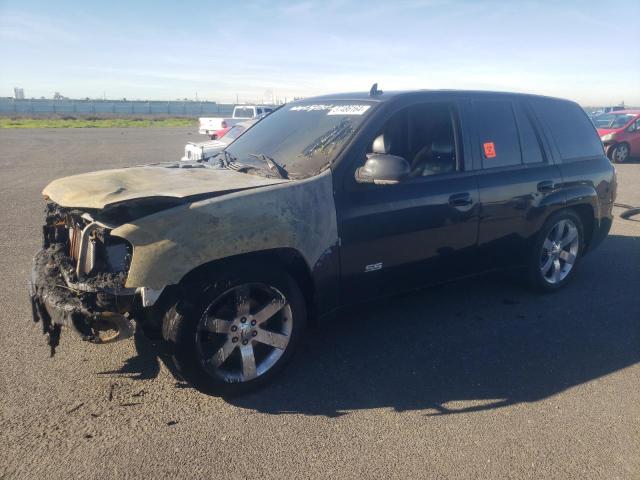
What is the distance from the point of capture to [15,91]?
11475cm

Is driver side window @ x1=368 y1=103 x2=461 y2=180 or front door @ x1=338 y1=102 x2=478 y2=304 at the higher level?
driver side window @ x1=368 y1=103 x2=461 y2=180

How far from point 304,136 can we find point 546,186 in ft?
7.64

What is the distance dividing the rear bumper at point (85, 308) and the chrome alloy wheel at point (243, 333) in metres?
0.45

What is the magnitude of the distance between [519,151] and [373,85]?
4.89ft

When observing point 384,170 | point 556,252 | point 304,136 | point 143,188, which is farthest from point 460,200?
point 143,188

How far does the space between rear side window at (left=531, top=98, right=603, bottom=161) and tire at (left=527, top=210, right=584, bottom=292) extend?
633 millimetres

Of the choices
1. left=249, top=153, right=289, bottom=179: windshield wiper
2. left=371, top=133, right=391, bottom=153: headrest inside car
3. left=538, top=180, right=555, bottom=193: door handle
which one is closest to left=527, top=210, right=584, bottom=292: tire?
left=538, top=180, right=555, bottom=193: door handle

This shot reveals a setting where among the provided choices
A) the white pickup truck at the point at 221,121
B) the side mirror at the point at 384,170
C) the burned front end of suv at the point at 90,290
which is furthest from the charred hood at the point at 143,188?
the white pickup truck at the point at 221,121

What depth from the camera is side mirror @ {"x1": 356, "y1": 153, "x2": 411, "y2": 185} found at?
128 inches

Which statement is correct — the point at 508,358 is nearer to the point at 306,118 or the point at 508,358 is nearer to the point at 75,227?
the point at 306,118

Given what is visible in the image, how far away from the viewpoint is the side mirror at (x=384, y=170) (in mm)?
3254

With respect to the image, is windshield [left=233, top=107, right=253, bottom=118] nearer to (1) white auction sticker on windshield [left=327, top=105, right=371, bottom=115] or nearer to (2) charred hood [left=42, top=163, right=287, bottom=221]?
(1) white auction sticker on windshield [left=327, top=105, right=371, bottom=115]

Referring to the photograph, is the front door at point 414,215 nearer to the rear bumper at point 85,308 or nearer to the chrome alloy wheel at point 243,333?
the chrome alloy wheel at point 243,333

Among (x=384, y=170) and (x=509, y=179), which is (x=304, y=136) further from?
(x=509, y=179)
